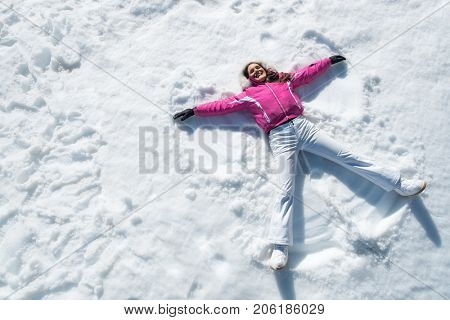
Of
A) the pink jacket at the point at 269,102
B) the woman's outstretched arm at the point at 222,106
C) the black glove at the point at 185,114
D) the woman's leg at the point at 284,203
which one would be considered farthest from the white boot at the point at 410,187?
the black glove at the point at 185,114

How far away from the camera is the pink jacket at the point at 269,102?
4477mm

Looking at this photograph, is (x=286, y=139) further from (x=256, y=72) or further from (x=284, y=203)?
(x=256, y=72)

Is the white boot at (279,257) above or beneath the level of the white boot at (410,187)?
beneath

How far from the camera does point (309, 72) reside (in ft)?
15.4

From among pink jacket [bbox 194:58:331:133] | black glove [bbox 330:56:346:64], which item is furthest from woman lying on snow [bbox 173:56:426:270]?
black glove [bbox 330:56:346:64]

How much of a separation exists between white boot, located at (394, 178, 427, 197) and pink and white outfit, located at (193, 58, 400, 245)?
0.25ft

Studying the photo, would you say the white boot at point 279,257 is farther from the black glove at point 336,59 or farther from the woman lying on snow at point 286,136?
the black glove at point 336,59

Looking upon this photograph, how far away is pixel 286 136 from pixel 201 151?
1.05m

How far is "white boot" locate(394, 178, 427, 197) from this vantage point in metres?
4.34

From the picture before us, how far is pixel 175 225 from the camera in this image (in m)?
4.47

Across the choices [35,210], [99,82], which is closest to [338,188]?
[99,82]

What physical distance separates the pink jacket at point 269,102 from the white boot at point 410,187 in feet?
4.57

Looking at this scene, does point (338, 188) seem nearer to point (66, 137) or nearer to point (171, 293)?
point (171, 293)

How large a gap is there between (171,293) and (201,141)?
5.93 ft
